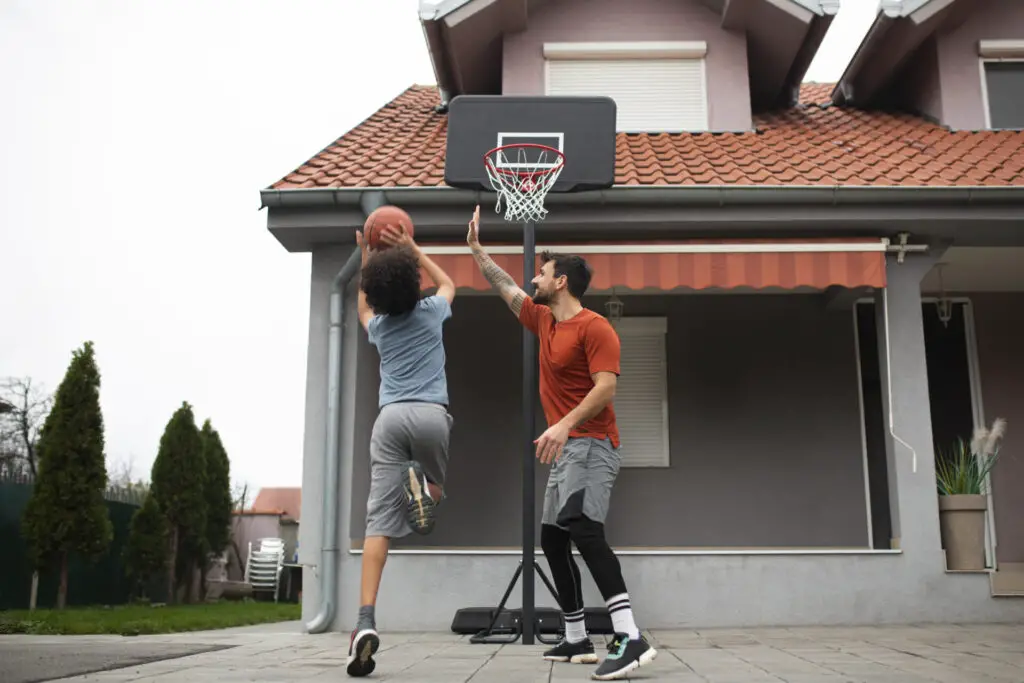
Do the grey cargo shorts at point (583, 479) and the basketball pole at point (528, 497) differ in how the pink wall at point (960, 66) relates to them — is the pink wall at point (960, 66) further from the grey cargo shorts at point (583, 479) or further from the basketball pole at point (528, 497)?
the grey cargo shorts at point (583, 479)

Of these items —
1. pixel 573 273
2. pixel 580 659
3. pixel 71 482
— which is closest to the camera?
pixel 580 659

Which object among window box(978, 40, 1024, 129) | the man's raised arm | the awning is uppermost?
window box(978, 40, 1024, 129)

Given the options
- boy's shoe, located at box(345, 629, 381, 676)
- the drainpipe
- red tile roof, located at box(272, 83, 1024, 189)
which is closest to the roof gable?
red tile roof, located at box(272, 83, 1024, 189)

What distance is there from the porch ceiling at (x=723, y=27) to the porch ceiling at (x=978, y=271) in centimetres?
289

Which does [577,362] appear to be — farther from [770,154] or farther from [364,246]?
[770,154]

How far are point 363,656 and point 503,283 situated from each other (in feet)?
7.13

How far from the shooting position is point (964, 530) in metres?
7.34

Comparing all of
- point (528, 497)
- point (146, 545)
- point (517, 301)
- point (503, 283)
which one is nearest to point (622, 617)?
point (528, 497)

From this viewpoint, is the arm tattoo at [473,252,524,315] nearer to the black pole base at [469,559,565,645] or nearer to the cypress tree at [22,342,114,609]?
the black pole base at [469,559,565,645]

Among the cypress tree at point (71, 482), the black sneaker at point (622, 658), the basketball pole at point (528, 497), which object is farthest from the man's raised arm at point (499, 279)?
the cypress tree at point (71, 482)

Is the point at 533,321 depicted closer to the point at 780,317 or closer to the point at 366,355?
the point at 366,355

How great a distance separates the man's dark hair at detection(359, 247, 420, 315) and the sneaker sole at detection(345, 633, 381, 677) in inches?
61.6

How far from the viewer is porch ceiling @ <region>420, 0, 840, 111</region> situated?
987cm

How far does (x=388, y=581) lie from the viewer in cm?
722
